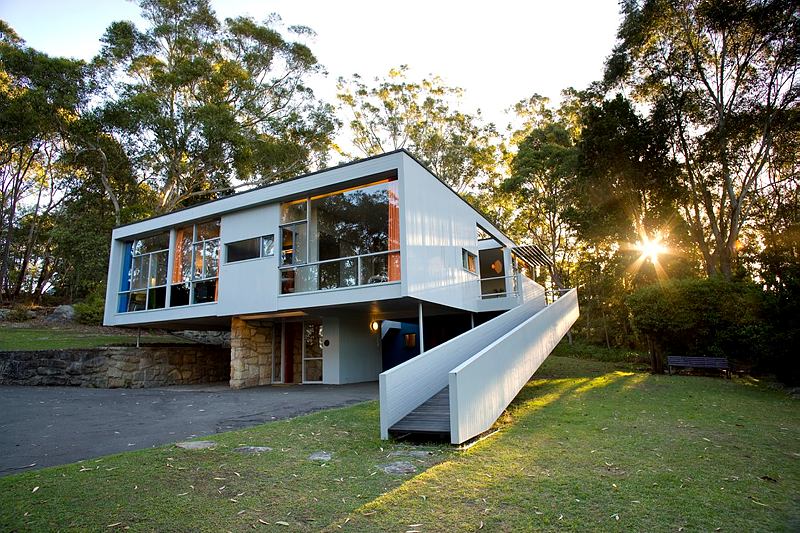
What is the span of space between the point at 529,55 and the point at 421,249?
6.08 metres

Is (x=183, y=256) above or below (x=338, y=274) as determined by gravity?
above

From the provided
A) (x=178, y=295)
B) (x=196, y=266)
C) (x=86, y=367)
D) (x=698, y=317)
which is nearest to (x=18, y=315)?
(x=86, y=367)

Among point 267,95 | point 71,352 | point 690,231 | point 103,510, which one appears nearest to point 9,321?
point 71,352

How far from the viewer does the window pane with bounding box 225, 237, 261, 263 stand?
1188cm

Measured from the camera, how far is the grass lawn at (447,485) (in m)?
2.88

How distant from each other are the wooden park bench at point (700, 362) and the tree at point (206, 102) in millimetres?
20143

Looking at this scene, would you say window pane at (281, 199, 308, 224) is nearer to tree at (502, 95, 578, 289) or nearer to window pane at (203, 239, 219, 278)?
window pane at (203, 239, 219, 278)

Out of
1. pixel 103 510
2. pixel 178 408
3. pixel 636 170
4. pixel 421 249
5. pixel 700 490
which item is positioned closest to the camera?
pixel 103 510

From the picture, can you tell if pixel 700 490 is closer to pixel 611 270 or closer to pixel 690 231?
pixel 690 231

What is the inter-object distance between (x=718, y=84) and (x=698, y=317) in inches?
367

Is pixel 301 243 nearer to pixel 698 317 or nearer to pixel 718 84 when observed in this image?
pixel 698 317

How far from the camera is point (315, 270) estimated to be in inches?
430

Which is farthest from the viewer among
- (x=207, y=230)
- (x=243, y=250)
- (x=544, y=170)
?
(x=544, y=170)

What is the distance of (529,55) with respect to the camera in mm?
11695
